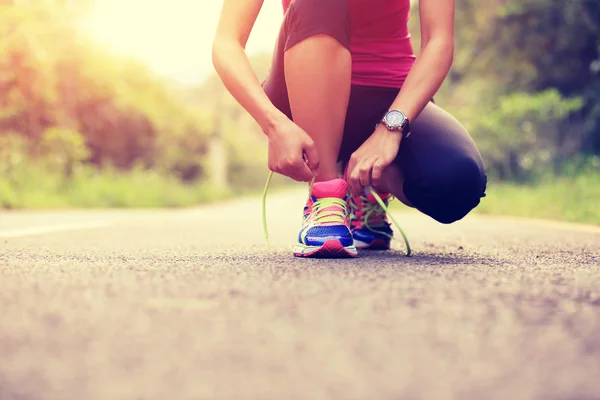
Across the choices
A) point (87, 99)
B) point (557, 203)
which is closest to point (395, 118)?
point (557, 203)

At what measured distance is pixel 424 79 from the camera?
201 centimetres

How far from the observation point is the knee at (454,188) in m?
2.12

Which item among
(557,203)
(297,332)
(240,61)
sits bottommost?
(297,332)

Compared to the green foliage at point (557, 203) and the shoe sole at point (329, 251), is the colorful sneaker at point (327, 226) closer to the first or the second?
the shoe sole at point (329, 251)

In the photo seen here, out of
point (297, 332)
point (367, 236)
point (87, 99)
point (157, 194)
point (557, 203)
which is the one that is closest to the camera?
point (297, 332)

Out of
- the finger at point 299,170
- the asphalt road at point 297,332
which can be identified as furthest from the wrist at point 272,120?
the asphalt road at point 297,332

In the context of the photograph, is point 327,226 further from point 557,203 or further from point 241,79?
point 557,203

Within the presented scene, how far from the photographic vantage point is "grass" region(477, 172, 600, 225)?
5287mm

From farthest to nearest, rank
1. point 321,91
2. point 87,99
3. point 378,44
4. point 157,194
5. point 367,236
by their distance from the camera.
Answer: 1. point 87,99
2. point 157,194
3. point 367,236
4. point 378,44
5. point 321,91

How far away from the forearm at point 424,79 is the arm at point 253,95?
0.31 meters

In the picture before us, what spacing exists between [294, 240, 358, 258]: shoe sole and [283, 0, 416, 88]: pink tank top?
66 centimetres

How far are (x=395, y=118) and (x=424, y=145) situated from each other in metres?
0.24

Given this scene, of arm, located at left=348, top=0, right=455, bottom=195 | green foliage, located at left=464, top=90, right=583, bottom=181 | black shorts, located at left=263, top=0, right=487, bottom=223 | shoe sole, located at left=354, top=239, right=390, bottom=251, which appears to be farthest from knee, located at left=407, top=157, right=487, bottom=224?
green foliage, located at left=464, top=90, right=583, bottom=181

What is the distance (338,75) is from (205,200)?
15.7 m
